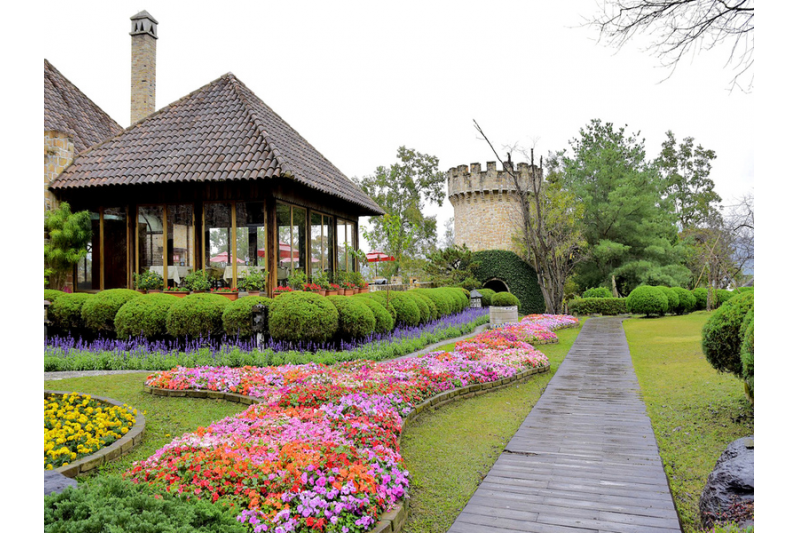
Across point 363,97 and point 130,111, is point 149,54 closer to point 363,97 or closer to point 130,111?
point 130,111

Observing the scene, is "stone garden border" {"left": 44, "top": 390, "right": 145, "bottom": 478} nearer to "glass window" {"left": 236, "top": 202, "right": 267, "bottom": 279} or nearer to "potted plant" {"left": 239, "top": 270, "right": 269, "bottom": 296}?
"potted plant" {"left": 239, "top": 270, "right": 269, "bottom": 296}

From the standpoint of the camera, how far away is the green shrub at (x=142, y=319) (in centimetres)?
1052

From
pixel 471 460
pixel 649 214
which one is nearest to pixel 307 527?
pixel 471 460

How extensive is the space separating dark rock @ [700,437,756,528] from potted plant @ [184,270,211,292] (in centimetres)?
1151

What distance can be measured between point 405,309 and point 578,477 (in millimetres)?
10041

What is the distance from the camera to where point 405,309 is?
14.2 meters

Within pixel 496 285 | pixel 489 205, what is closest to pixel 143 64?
pixel 489 205

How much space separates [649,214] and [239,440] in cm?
3138

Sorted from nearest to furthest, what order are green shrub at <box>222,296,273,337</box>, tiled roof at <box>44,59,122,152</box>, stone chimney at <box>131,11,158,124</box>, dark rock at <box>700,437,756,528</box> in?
dark rock at <box>700,437,756,528</box>
green shrub at <box>222,296,273,337</box>
tiled roof at <box>44,59,122,152</box>
stone chimney at <box>131,11,158,124</box>

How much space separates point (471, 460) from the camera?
4.85 m

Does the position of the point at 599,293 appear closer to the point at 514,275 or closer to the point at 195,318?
the point at 514,275

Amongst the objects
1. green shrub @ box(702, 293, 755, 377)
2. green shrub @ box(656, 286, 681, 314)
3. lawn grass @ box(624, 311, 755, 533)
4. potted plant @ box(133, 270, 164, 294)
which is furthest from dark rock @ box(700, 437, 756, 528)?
green shrub @ box(656, 286, 681, 314)

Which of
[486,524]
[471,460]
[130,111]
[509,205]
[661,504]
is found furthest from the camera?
[509,205]

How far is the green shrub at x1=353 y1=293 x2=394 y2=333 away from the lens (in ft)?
39.4
